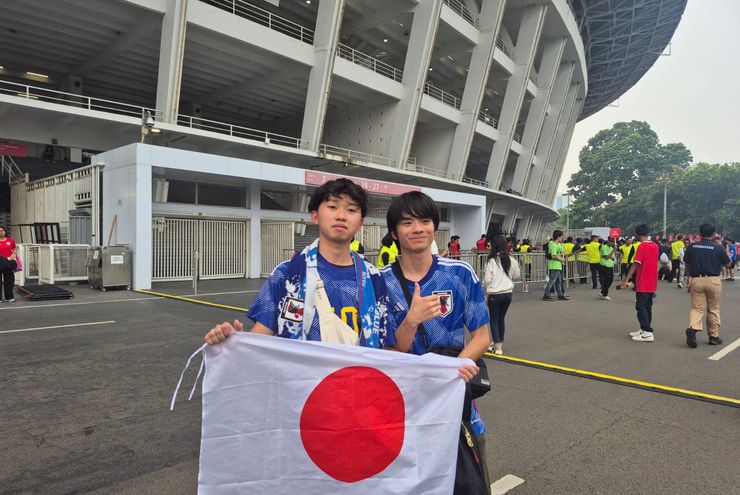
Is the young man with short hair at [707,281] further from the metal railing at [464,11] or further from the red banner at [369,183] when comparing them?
the metal railing at [464,11]

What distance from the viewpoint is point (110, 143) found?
61.5 ft

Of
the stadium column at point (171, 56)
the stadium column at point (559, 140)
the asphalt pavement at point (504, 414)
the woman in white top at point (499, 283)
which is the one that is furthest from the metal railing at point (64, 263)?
the stadium column at point (559, 140)

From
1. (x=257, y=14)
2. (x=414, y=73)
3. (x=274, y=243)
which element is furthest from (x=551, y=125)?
(x=274, y=243)

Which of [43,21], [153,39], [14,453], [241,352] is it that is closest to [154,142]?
[153,39]

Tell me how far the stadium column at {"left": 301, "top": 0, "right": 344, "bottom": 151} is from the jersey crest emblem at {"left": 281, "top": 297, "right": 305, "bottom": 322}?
19.4 meters

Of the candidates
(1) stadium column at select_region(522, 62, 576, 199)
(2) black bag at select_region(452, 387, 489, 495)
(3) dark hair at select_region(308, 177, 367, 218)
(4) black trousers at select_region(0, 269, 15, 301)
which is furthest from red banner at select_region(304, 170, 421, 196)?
(1) stadium column at select_region(522, 62, 576, 199)

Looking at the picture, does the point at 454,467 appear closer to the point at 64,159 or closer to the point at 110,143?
the point at 110,143

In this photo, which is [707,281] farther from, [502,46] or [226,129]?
[502,46]

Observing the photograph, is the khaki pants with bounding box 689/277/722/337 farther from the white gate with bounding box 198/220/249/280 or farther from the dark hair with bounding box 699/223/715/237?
the white gate with bounding box 198/220/249/280

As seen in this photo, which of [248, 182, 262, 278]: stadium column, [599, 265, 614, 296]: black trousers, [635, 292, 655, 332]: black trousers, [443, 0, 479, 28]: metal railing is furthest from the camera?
[443, 0, 479, 28]: metal railing

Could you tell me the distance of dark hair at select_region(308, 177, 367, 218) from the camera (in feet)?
6.55

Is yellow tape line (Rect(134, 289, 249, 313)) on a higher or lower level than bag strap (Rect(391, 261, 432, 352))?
lower

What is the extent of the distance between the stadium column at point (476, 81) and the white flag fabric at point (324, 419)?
26.8 m

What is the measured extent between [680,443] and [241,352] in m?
3.45
